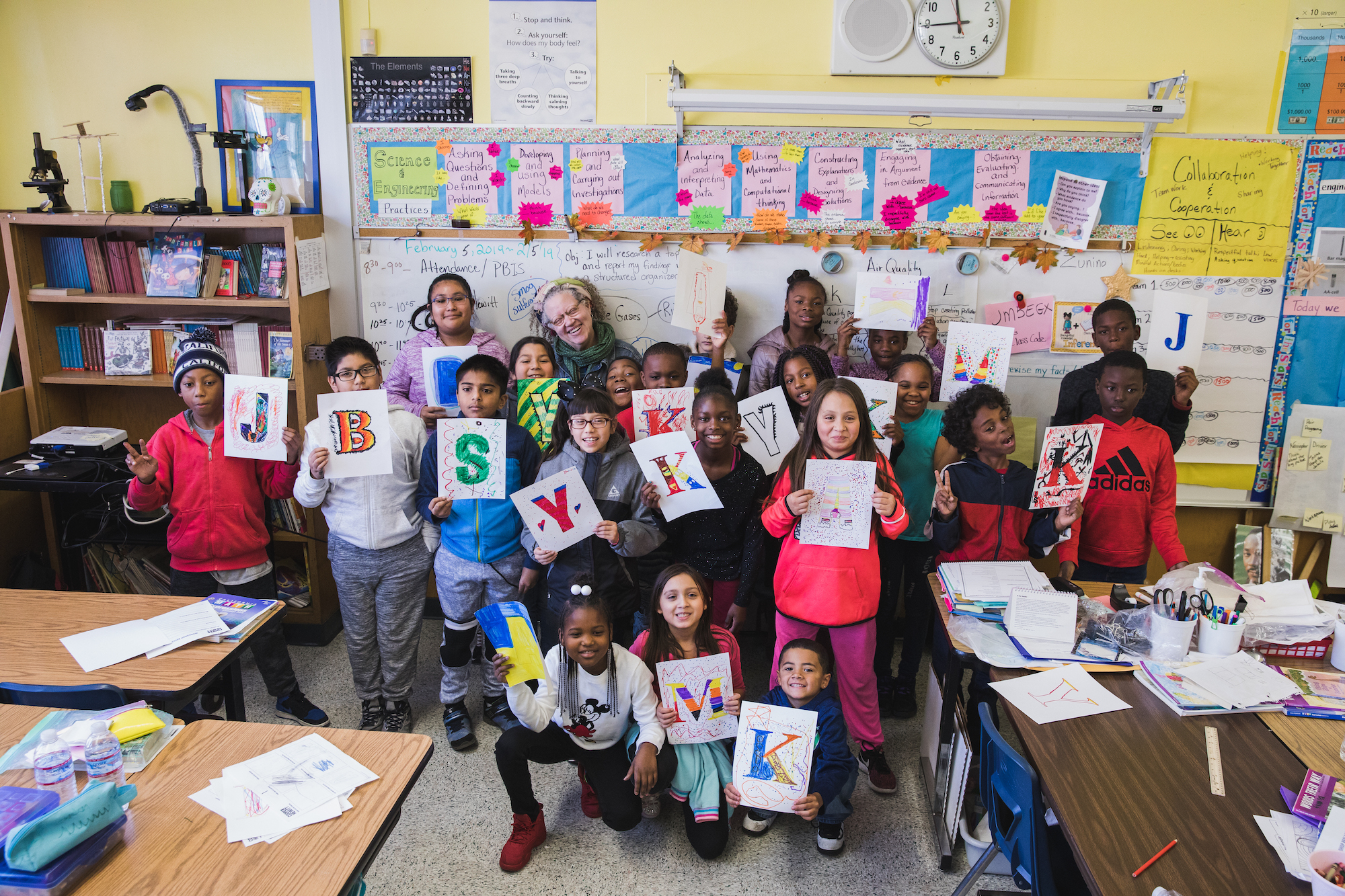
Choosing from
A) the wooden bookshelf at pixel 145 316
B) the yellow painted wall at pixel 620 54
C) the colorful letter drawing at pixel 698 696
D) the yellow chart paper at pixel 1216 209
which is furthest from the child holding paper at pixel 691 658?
the yellow chart paper at pixel 1216 209

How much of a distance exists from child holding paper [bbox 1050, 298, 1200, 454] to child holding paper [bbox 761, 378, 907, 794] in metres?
1.06

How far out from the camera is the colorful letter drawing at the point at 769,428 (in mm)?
2969

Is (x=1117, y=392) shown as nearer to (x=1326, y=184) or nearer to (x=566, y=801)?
(x=1326, y=184)

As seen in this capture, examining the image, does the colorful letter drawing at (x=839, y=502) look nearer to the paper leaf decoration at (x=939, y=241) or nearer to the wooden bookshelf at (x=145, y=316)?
the paper leaf decoration at (x=939, y=241)

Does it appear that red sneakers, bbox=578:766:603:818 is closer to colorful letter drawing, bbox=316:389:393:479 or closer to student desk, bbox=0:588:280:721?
student desk, bbox=0:588:280:721

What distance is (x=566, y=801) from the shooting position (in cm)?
264

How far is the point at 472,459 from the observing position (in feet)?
8.73

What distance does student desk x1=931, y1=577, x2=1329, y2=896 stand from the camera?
1438mm

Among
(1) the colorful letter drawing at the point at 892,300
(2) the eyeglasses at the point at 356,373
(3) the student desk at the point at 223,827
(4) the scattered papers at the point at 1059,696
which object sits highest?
(1) the colorful letter drawing at the point at 892,300

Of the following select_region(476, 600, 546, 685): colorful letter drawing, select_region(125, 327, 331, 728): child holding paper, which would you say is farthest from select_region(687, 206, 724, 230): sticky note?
select_region(476, 600, 546, 685): colorful letter drawing

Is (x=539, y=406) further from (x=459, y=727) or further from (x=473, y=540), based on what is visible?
(x=459, y=727)

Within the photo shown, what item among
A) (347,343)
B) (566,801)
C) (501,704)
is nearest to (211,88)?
(347,343)

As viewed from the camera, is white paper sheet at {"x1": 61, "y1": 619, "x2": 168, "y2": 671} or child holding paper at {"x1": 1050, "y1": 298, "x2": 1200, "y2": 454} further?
child holding paper at {"x1": 1050, "y1": 298, "x2": 1200, "y2": 454}

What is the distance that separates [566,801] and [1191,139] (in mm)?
3519
